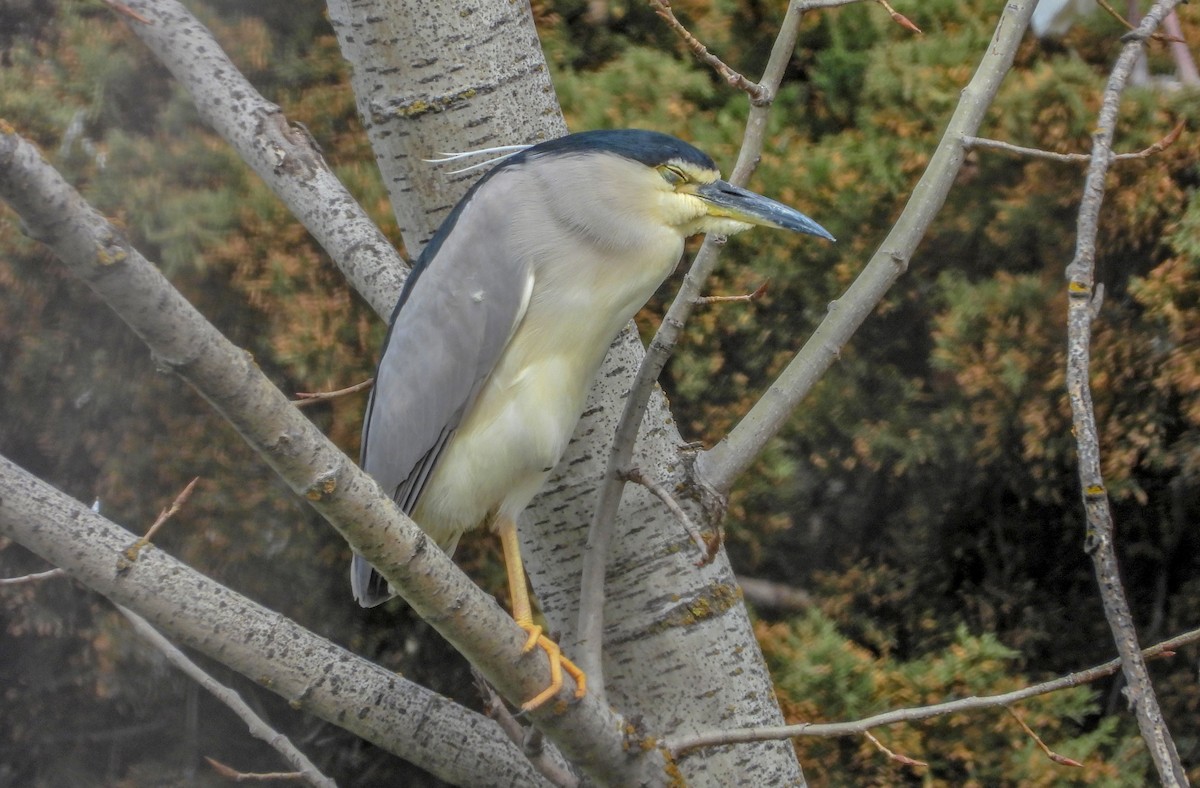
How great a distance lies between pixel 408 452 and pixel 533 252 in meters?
0.28

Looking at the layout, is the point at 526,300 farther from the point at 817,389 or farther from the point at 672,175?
the point at 817,389

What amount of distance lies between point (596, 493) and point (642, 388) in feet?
1.01

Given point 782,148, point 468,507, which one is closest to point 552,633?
point 468,507

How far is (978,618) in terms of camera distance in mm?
2211

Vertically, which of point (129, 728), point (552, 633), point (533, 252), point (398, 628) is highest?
point (533, 252)

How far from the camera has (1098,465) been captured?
1.06 meters

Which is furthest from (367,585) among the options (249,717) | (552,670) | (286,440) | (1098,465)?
(1098,465)

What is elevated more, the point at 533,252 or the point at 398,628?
the point at 533,252

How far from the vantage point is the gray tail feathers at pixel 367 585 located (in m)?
1.47

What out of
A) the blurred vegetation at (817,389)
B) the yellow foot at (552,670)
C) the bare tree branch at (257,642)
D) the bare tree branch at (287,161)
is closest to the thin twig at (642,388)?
the yellow foot at (552,670)

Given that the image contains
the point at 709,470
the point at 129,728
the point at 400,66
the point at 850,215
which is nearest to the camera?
the point at 709,470

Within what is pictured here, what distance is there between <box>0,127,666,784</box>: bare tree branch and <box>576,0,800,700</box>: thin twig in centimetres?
9

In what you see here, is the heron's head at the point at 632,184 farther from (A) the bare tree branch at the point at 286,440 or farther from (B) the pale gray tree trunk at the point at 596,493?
(A) the bare tree branch at the point at 286,440

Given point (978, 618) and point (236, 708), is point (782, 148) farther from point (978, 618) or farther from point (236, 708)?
point (236, 708)
